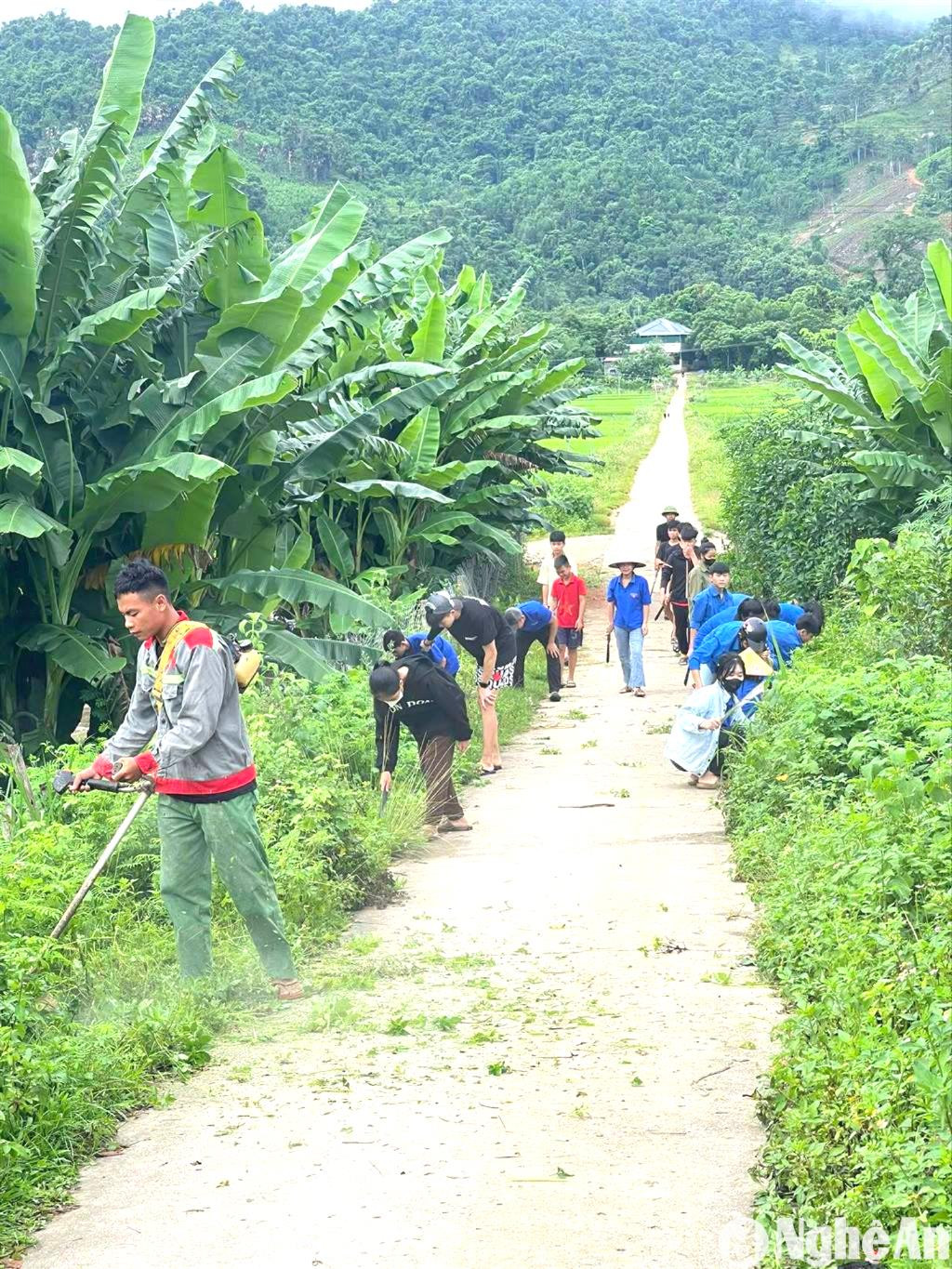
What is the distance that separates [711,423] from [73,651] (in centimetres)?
4051

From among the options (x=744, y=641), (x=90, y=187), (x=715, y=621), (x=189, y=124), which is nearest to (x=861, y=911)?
(x=744, y=641)

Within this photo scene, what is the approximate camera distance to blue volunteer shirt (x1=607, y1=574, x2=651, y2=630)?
15.5 m

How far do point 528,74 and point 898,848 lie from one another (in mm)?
128593

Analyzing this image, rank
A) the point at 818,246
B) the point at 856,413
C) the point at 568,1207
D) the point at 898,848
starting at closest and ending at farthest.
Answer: the point at 568,1207, the point at 898,848, the point at 856,413, the point at 818,246

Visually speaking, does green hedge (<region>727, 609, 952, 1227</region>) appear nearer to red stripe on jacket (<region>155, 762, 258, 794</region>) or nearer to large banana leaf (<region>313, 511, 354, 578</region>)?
red stripe on jacket (<region>155, 762, 258, 794</region>)

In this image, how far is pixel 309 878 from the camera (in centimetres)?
757

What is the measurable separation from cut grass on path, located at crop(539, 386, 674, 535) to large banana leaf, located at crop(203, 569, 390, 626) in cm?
1091

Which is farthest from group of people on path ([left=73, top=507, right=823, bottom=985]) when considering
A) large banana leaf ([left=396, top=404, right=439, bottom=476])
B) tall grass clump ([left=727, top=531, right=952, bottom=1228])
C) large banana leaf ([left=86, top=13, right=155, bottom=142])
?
large banana leaf ([left=86, top=13, right=155, bottom=142])

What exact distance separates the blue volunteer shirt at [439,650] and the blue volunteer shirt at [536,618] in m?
4.47

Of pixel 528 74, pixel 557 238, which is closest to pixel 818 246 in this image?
pixel 557 238

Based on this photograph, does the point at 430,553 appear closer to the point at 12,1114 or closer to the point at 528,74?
the point at 12,1114

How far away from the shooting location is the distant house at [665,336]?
77.9m

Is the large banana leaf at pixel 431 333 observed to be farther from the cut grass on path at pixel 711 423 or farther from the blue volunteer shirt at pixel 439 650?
the cut grass on path at pixel 711 423

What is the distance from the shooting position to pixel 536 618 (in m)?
15.4
